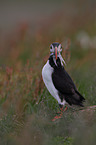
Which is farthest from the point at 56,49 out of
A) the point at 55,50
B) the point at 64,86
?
the point at 64,86

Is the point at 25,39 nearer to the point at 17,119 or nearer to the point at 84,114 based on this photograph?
the point at 17,119

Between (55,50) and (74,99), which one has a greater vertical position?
(55,50)

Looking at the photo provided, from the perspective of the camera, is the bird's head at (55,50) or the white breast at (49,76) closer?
the bird's head at (55,50)

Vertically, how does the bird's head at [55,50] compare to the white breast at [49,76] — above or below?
above

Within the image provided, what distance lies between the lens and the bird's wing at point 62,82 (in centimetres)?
379

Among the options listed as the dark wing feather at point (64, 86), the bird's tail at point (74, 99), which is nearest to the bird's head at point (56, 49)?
the dark wing feather at point (64, 86)

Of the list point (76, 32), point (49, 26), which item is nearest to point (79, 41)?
point (76, 32)

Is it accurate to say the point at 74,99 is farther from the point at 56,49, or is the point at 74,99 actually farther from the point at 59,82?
the point at 56,49

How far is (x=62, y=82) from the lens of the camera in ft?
12.6

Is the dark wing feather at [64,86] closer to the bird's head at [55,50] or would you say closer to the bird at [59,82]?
the bird at [59,82]

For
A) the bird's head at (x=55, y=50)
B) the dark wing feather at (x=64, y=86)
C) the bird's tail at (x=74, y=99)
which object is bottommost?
the bird's tail at (x=74, y=99)

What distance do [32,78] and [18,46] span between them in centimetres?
428

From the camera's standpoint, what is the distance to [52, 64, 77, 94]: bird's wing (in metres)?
3.79

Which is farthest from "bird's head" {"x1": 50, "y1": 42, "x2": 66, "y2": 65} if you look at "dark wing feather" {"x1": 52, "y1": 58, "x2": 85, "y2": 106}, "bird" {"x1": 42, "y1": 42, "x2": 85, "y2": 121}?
"dark wing feather" {"x1": 52, "y1": 58, "x2": 85, "y2": 106}
